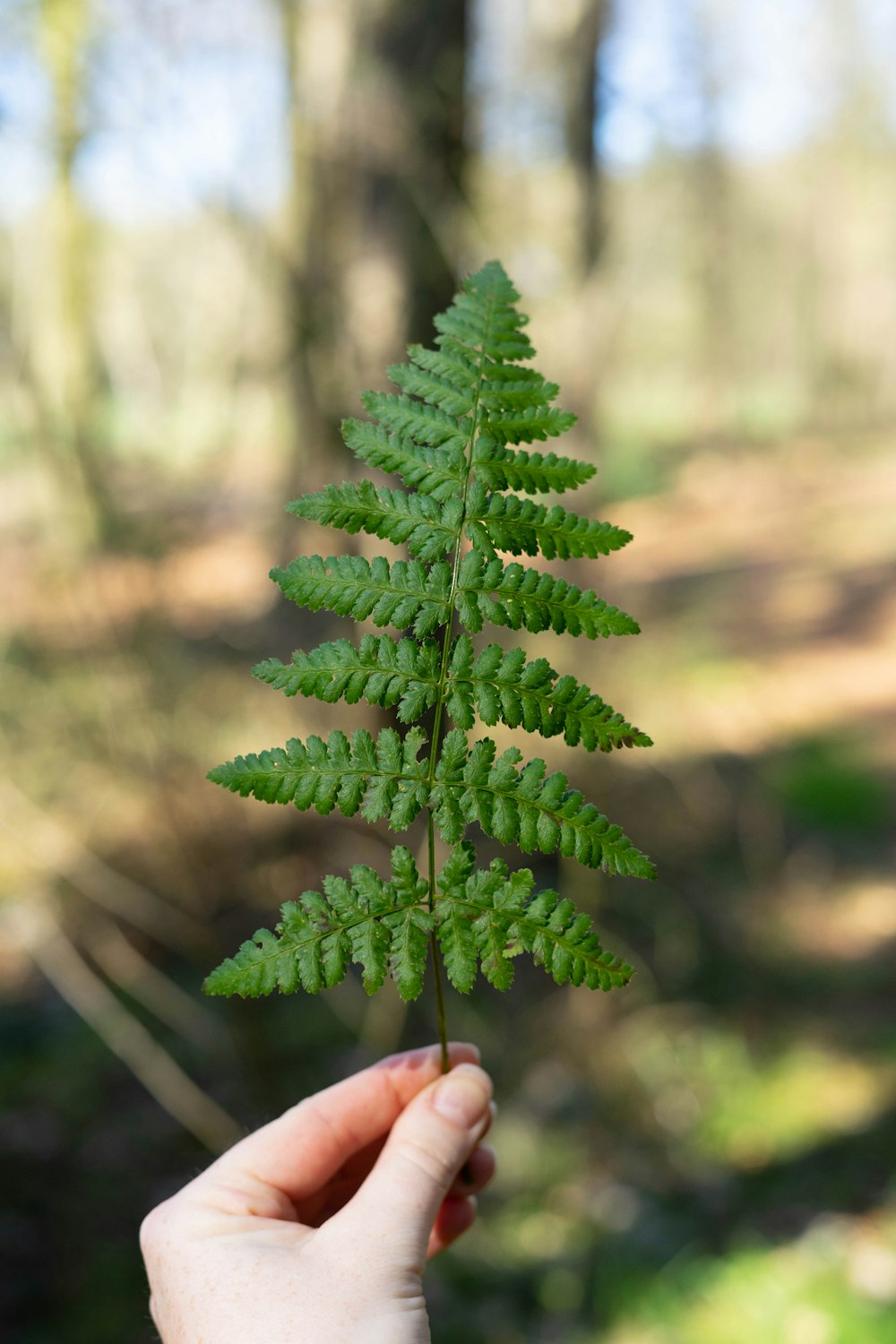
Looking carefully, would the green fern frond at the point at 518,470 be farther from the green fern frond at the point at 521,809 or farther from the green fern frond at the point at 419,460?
the green fern frond at the point at 521,809

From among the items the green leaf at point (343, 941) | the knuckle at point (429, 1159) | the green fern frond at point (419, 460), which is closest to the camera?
the green leaf at point (343, 941)

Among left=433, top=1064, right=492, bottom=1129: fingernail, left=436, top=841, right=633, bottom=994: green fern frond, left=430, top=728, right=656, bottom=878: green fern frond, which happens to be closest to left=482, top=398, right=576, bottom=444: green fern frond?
left=430, top=728, right=656, bottom=878: green fern frond

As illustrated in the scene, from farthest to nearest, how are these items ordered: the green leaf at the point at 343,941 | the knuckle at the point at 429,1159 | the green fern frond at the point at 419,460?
the knuckle at the point at 429,1159
the green fern frond at the point at 419,460
the green leaf at the point at 343,941

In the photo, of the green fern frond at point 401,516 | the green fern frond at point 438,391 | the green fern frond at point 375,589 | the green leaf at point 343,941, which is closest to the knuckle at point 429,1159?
the green leaf at point 343,941

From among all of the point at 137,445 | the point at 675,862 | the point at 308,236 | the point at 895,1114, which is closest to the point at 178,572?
the point at 137,445

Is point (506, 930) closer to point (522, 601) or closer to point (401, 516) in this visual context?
point (522, 601)

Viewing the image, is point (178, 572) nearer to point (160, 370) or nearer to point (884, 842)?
point (160, 370)

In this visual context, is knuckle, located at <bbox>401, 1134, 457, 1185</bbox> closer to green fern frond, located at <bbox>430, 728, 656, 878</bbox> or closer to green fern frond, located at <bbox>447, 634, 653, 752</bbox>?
green fern frond, located at <bbox>430, 728, 656, 878</bbox>

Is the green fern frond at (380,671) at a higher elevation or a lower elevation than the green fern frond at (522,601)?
lower
